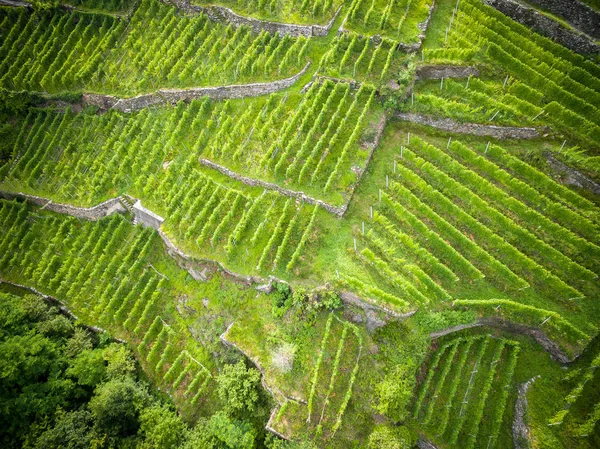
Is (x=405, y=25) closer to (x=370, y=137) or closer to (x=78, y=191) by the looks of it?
(x=370, y=137)

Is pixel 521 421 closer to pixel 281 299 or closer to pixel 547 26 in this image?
pixel 281 299

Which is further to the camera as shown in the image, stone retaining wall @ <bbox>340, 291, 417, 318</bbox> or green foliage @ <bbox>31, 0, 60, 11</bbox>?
green foliage @ <bbox>31, 0, 60, 11</bbox>

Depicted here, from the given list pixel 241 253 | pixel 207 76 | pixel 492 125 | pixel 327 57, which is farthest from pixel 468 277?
pixel 207 76

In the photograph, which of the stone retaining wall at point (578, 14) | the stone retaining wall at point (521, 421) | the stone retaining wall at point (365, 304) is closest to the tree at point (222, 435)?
the stone retaining wall at point (365, 304)

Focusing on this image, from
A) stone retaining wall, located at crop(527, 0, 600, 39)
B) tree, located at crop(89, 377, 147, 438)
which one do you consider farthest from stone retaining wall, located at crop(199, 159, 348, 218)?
stone retaining wall, located at crop(527, 0, 600, 39)

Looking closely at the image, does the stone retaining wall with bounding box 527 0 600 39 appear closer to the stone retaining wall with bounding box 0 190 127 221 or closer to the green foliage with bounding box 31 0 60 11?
the stone retaining wall with bounding box 0 190 127 221
